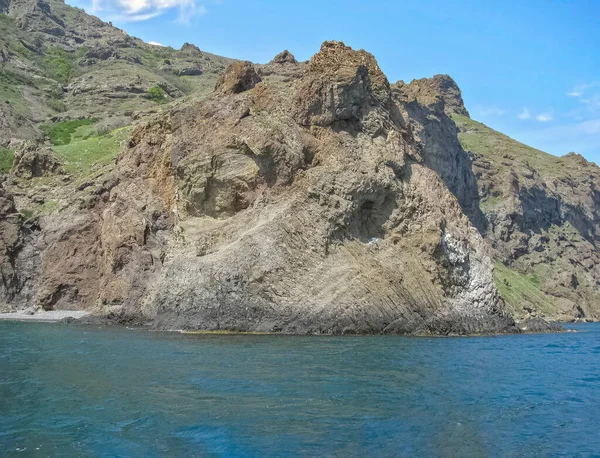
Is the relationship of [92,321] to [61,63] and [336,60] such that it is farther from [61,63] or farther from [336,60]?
[61,63]

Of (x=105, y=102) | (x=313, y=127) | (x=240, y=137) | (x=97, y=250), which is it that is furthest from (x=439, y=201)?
(x=105, y=102)

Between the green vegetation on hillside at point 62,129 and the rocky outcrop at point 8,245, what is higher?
the green vegetation on hillside at point 62,129

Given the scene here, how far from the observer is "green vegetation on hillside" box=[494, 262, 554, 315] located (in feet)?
211

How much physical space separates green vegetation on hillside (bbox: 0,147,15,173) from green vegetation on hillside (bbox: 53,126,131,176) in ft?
15.9

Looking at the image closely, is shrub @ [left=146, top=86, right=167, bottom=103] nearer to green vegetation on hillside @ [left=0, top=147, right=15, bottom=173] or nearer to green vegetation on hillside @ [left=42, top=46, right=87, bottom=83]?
green vegetation on hillside @ [left=42, top=46, right=87, bottom=83]

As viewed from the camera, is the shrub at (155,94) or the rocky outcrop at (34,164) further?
the shrub at (155,94)

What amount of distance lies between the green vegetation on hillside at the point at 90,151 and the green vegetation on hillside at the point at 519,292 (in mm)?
44206

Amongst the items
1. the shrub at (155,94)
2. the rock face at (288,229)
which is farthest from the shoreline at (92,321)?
the shrub at (155,94)

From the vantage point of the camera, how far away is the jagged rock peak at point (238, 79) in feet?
147

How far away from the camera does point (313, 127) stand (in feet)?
134

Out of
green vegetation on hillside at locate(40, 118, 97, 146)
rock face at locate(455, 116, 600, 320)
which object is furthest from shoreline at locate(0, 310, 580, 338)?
green vegetation on hillside at locate(40, 118, 97, 146)

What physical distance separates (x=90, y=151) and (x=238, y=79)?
31108 millimetres

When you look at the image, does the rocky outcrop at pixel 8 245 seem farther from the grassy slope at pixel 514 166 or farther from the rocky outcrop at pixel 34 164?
the grassy slope at pixel 514 166

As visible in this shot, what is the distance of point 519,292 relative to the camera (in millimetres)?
71062
